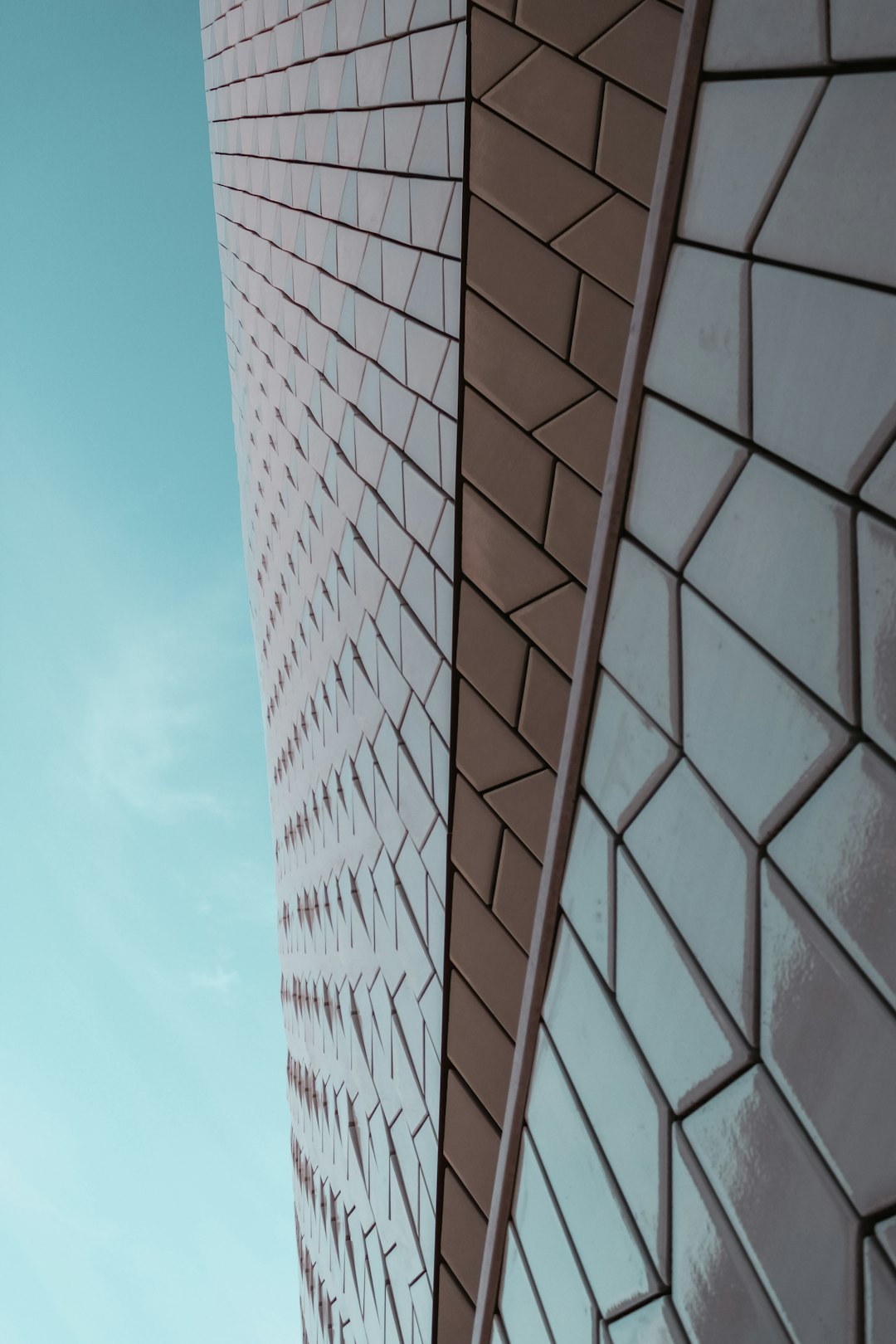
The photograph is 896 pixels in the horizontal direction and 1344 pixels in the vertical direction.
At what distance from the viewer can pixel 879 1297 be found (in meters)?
1.02

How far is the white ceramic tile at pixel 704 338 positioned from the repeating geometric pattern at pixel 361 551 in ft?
4.30

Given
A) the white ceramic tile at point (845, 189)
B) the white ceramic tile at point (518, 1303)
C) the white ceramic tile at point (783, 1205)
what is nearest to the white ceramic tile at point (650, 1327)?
the white ceramic tile at point (783, 1205)

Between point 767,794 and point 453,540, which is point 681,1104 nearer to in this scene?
point 767,794

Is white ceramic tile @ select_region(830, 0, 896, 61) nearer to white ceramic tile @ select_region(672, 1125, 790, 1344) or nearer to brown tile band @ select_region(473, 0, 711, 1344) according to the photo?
brown tile band @ select_region(473, 0, 711, 1344)

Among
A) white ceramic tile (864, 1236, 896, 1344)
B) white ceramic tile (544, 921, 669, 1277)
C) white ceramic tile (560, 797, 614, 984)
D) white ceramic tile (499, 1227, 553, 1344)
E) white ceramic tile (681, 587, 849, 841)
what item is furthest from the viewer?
white ceramic tile (499, 1227, 553, 1344)

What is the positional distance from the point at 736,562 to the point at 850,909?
46cm

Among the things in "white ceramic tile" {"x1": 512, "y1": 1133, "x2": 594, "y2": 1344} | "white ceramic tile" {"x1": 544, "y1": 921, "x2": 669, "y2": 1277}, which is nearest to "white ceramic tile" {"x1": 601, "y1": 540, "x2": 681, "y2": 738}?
"white ceramic tile" {"x1": 544, "y1": 921, "x2": 669, "y2": 1277}

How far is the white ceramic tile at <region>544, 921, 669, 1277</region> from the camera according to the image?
1.50 meters

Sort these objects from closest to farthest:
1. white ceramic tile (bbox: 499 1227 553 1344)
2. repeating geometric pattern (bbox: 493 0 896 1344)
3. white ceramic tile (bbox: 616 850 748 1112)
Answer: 1. repeating geometric pattern (bbox: 493 0 896 1344)
2. white ceramic tile (bbox: 616 850 748 1112)
3. white ceramic tile (bbox: 499 1227 553 1344)

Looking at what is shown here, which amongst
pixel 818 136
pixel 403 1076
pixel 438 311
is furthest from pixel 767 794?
pixel 403 1076

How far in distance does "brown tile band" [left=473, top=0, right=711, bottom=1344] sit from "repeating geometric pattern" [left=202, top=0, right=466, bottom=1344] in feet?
2.49

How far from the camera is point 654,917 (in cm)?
153

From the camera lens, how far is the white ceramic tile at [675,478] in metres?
1.41

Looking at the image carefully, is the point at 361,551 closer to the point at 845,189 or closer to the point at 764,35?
the point at 764,35
